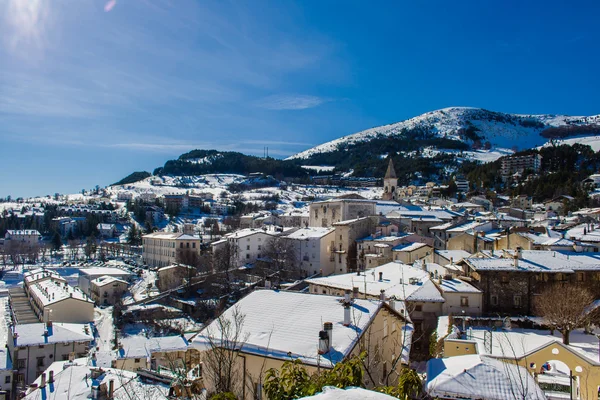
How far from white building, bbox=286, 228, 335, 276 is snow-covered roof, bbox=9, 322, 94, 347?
78.4ft

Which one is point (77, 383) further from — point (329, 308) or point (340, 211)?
point (340, 211)

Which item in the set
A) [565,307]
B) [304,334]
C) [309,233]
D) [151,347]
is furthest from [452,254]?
[304,334]

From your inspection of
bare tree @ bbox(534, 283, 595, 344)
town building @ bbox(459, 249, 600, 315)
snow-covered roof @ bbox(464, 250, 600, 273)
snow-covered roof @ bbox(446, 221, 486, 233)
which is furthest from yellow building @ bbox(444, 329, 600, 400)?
snow-covered roof @ bbox(446, 221, 486, 233)

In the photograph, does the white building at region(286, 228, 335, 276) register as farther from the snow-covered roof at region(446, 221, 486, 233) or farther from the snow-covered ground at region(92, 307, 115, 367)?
the snow-covered ground at region(92, 307, 115, 367)

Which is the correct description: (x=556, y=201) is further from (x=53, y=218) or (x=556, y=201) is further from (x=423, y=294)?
(x=53, y=218)

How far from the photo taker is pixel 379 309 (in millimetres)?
12883

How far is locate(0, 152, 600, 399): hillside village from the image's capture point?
9.81 m

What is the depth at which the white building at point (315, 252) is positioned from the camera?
5022 centimetres

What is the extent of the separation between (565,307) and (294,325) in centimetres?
1723

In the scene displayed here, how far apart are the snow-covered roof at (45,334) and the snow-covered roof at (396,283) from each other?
19187 millimetres

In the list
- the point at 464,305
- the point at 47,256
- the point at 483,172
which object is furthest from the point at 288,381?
the point at 483,172

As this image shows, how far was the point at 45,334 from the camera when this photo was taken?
108 ft

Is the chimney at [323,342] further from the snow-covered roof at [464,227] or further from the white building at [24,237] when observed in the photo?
the white building at [24,237]

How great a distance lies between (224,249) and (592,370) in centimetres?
4740
